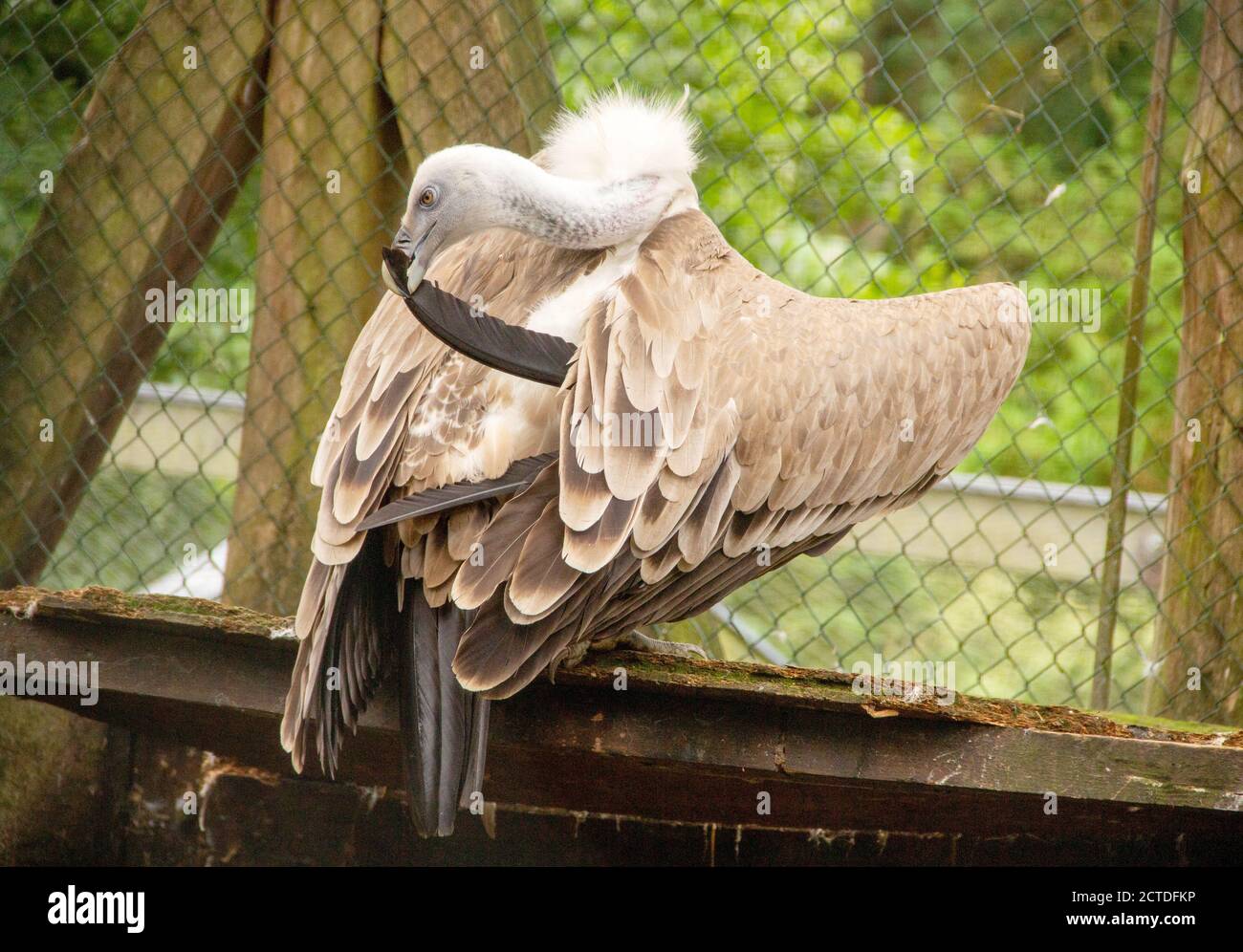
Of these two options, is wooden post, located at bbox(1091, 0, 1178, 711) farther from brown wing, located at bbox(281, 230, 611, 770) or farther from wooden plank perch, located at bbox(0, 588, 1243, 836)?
brown wing, located at bbox(281, 230, 611, 770)

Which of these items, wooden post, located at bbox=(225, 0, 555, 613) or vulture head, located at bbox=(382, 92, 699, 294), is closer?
vulture head, located at bbox=(382, 92, 699, 294)

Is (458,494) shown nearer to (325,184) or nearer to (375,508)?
(375,508)

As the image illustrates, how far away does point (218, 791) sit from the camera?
2855mm

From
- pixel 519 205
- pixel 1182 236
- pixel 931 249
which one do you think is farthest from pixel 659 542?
pixel 931 249

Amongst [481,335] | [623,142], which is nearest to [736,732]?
[481,335]

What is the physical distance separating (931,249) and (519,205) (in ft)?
15.1

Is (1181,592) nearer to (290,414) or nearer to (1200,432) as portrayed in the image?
(1200,432)

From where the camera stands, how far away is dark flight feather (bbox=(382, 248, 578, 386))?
6.71ft

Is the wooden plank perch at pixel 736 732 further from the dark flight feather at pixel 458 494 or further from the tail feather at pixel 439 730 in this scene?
the dark flight feather at pixel 458 494

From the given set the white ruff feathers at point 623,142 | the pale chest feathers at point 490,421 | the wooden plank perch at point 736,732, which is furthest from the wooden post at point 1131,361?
the pale chest feathers at point 490,421

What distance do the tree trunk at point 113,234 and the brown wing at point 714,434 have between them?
162 cm

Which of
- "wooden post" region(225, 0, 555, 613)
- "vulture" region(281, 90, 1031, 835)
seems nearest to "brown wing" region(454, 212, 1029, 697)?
"vulture" region(281, 90, 1031, 835)

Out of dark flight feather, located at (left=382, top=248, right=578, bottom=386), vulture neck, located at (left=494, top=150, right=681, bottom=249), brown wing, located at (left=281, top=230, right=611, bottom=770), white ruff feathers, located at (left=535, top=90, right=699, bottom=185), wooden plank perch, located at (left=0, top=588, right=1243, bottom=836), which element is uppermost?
white ruff feathers, located at (left=535, top=90, right=699, bottom=185)

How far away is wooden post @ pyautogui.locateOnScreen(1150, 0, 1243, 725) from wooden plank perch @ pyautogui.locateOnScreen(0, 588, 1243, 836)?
0.82 metres
